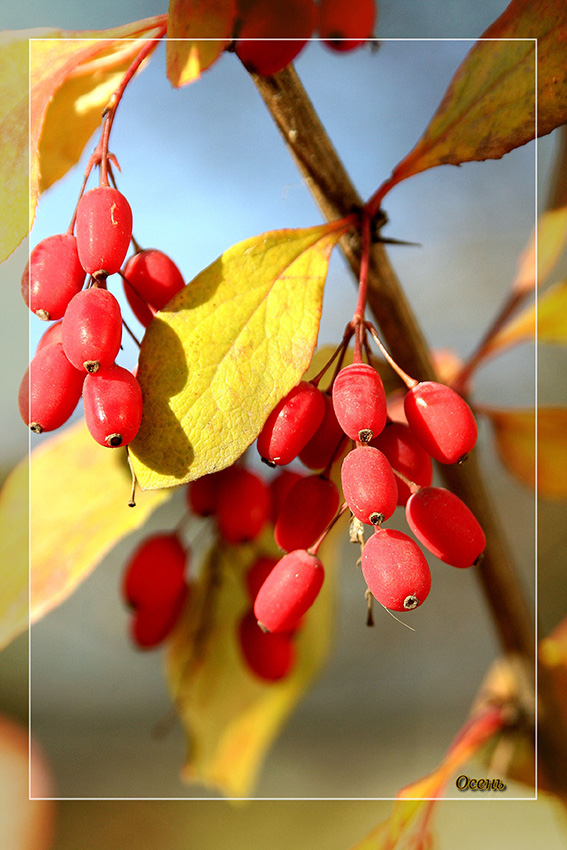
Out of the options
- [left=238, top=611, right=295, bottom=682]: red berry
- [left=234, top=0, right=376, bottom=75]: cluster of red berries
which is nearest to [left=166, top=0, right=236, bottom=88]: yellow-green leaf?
[left=234, top=0, right=376, bottom=75]: cluster of red berries

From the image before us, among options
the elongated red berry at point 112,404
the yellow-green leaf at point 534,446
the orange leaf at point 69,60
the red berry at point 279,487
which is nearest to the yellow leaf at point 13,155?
the orange leaf at point 69,60

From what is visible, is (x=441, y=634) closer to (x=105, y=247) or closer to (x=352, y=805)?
(x=352, y=805)

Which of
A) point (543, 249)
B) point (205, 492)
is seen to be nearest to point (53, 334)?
point (205, 492)

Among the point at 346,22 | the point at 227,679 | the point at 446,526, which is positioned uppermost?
the point at 346,22

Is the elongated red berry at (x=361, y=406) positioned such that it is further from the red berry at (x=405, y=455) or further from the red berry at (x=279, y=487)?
the red berry at (x=279, y=487)

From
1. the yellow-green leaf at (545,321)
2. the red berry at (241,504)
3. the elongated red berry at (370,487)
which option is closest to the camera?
the elongated red berry at (370,487)

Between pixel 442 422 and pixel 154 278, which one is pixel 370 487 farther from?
pixel 154 278

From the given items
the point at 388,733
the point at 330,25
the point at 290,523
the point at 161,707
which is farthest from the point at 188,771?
the point at 330,25
